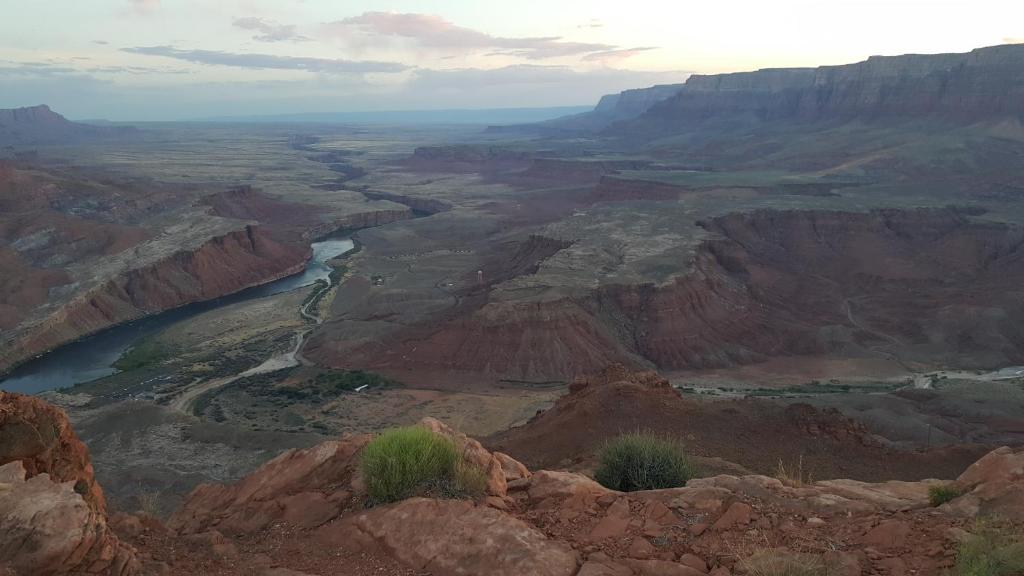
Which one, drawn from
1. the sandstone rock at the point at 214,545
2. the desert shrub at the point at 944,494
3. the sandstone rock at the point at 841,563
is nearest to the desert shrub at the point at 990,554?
the sandstone rock at the point at 841,563

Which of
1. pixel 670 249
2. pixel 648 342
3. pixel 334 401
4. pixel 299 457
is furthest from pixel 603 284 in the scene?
pixel 299 457

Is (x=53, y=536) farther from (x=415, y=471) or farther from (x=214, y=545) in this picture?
(x=415, y=471)

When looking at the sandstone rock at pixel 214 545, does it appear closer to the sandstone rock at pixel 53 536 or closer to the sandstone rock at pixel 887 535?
the sandstone rock at pixel 53 536

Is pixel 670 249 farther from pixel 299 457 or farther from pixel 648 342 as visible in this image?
pixel 299 457

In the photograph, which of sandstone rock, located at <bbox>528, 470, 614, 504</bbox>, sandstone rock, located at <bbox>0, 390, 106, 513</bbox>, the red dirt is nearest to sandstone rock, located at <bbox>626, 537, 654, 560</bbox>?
sandstone rock, located at <bbox>528, 470, 614, 504</bbox>

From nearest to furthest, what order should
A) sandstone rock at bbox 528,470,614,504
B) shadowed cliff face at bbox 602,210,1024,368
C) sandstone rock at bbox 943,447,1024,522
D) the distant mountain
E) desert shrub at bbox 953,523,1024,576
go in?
desert shrub at bbox 953,523,1024,576 < sandstone rock at bbox 943,447,1024,522 < sandstone rock at bbox 528,470,614,504 < shadowed cliff face at bbox 602,210,1024,368 < the distant mountain

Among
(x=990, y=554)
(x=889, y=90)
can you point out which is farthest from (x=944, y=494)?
(x=889, y=90)

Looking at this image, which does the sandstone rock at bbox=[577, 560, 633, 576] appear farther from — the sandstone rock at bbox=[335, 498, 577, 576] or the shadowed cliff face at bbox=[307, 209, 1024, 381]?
the shadowed cliff face at bbox=[307, 209, 1024, 381]
